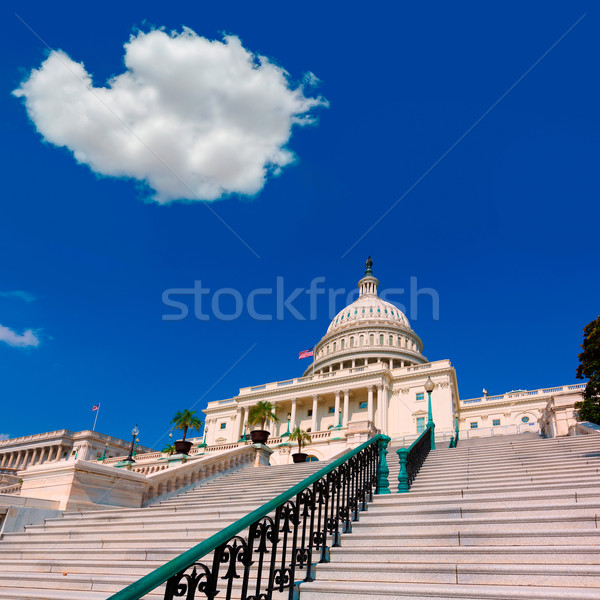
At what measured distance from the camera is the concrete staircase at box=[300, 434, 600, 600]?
506cm

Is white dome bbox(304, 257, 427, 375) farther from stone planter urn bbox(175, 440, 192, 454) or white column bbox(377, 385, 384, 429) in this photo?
stone planter urn bbox(175, 440, 192, 454)

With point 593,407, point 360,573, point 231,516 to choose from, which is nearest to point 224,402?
point 593,407

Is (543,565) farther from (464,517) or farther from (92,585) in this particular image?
(92,585)

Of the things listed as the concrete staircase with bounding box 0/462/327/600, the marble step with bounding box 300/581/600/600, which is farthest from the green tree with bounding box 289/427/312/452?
the marble step with bounding box 300/581/600/600

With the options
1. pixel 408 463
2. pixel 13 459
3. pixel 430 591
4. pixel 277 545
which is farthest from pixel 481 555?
pixel 13 459

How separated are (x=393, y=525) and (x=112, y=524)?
7.17 meters

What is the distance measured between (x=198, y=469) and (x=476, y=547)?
13.5 metres

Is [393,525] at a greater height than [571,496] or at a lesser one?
lesser

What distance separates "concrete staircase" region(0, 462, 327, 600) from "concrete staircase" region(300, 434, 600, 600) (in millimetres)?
2798

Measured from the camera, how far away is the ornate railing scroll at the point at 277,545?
387 cm

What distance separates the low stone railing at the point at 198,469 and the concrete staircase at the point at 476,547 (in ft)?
30.5

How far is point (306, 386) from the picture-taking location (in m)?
62.5

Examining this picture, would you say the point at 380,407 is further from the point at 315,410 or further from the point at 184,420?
the point at 184,420

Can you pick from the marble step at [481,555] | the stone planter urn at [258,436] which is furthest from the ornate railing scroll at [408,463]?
the stone planter urn at [258,436]
